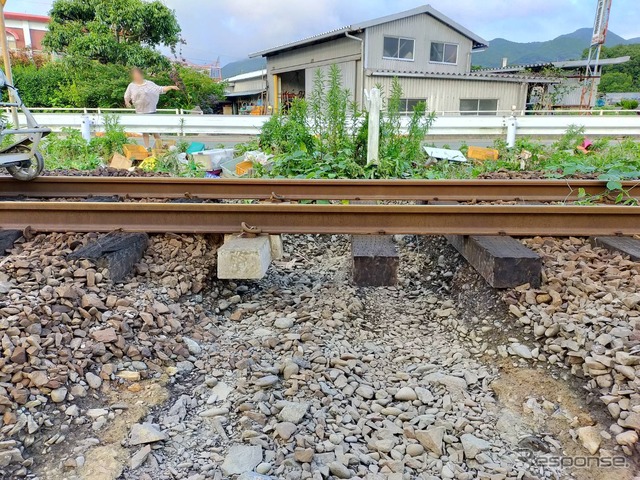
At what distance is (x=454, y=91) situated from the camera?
2725 cm

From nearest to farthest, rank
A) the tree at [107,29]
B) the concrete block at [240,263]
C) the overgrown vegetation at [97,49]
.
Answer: the concrete block at [240,263]
the overgrown vegetation at [97,49]
the tree at [107,29]

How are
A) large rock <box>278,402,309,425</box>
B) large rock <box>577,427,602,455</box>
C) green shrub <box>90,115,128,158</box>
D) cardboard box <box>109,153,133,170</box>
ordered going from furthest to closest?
green shrub <box>90,115,128,158</box> < cardboard box <box>109,153,133,170</box> < large rock <box>278,402,309,425</box> < large rock <box>577,427,602,455</box>

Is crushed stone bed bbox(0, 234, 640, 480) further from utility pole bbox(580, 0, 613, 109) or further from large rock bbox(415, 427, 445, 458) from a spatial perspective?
utility pole bbox(580, 0, 613, 109)

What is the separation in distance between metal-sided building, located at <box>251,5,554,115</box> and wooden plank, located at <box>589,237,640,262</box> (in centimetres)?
2159

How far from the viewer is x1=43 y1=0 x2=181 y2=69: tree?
32.4 m

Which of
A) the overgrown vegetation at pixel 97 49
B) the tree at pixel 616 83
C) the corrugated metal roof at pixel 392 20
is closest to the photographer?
the corrugated metal roof at pixel 392 20

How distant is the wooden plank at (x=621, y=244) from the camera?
338 centimetres

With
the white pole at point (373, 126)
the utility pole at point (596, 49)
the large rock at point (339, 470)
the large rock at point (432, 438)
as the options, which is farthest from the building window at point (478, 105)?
the large rock at point (339, 470)

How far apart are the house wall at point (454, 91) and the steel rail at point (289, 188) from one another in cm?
2068

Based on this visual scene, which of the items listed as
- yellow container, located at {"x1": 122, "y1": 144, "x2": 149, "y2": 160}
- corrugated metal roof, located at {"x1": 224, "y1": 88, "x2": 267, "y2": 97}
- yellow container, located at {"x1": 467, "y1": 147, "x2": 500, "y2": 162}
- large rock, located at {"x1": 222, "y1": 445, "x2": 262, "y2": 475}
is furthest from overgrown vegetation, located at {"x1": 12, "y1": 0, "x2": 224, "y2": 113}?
large rock, located at {"x1": 222, "y1": 445, "x2": 262, "y2": 475}

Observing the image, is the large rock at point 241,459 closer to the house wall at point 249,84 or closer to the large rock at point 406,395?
the large rock at point 406,395

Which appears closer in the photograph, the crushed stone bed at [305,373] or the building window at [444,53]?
the crushed stone bed at [305,373]

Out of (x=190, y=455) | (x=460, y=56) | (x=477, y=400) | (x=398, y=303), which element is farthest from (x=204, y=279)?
(x=460, y=56)

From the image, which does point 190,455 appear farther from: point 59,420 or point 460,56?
point 460,56
